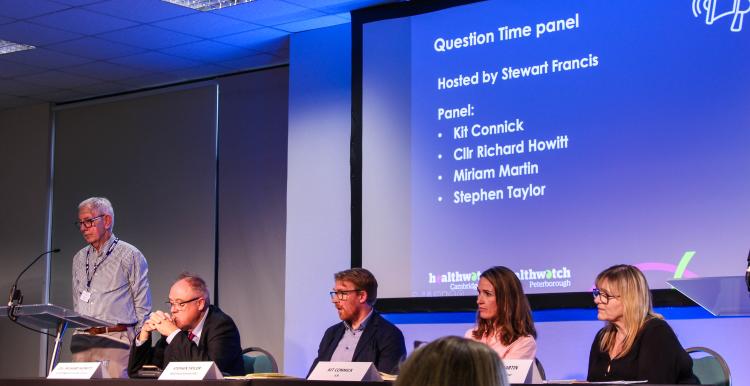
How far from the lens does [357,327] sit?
4.53 metres

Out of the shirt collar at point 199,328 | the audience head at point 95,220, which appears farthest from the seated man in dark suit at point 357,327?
the audience head at point 95,220

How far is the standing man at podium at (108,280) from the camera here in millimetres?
5293

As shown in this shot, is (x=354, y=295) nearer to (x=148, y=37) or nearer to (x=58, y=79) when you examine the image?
(x=148, y=37)

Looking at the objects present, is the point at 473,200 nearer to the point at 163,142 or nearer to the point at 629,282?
the point at 629,282

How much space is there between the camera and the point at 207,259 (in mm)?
7219

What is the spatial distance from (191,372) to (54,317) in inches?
63.4

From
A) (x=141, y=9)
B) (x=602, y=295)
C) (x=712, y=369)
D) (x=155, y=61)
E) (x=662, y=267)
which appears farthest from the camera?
(x=155, y=61)

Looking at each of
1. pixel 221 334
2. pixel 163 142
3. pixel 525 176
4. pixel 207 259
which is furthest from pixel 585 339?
pixel 163 142

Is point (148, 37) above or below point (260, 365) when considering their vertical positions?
above

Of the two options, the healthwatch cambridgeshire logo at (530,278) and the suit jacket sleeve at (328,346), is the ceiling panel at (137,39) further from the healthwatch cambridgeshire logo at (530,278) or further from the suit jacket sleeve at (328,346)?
the suit jacket sleeve at (328,346)

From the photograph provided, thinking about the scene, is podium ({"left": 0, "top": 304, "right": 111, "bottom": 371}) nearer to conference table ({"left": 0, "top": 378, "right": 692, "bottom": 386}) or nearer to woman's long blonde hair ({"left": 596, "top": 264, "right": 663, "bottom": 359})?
conference table ({"left": 0, "top": 378, "right": 692, "bottom": 386})

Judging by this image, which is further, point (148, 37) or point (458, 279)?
point (148, 37)

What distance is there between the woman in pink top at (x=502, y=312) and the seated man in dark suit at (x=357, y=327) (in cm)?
44

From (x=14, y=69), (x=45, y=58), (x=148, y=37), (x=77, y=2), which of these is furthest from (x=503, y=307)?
(x=14, y=69)
